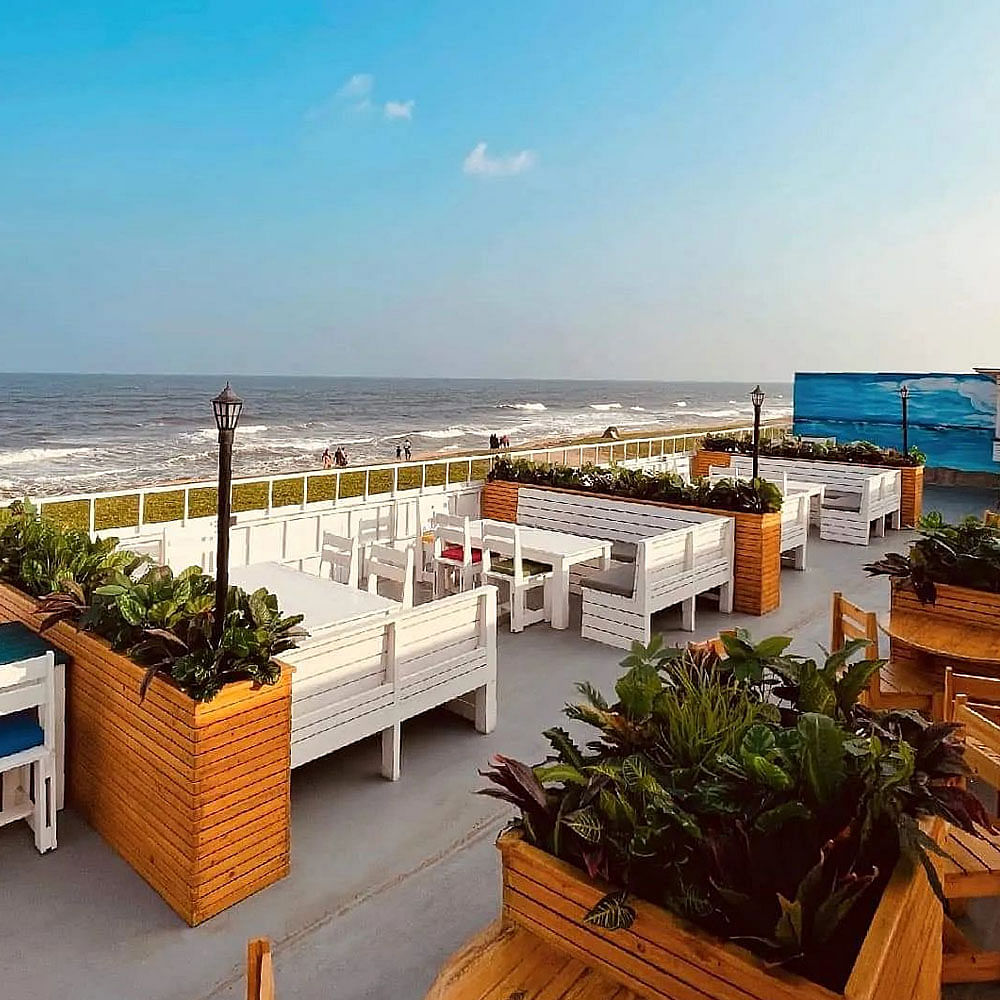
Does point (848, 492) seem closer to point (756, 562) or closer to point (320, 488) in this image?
point (756, 562)

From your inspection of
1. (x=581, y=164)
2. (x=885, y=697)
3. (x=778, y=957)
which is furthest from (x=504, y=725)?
(x=581, y=164)

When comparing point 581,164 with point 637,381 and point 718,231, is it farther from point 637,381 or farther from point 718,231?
point 637,381

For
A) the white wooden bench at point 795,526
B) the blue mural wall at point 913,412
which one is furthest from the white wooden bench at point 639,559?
the blue mural wall at point 913,412

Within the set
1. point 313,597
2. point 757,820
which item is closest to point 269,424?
point 313,597

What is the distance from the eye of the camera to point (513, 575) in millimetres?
6781

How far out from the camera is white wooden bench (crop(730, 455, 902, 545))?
10242 mm

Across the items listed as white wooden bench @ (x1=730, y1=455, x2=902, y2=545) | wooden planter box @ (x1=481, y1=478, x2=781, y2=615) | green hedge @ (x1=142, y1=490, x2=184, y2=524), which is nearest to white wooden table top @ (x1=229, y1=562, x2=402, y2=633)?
wooden planter box @ (x1=481, y1=478, x2=781, y2=615)

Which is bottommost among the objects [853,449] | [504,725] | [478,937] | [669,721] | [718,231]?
[504,725]

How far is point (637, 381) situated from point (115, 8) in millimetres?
107667

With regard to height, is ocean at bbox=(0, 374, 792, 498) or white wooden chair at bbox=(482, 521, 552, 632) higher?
ocean at bbox=(0, 374, 792, 498)

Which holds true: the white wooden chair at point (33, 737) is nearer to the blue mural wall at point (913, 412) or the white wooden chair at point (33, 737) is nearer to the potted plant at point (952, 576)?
the potted plant at point (952, 576)

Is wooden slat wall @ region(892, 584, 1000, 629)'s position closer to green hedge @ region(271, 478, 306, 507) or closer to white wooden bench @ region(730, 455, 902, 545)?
white wooden bench @ region(730, 455, 902, 545)

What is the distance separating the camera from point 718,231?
30.4 metres

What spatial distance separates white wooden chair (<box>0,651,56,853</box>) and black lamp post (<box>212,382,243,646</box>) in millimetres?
833
